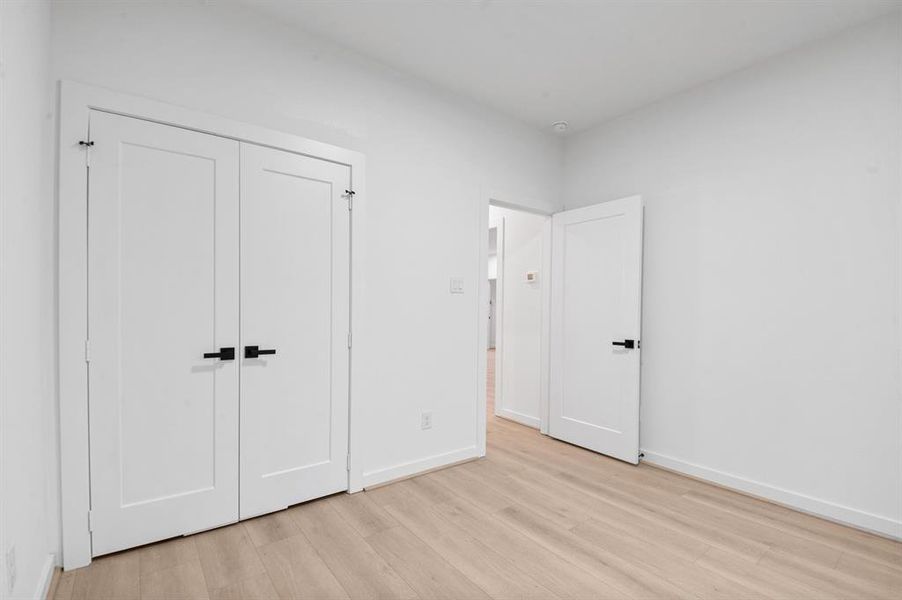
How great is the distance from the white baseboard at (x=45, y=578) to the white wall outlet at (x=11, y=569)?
1.05 feet

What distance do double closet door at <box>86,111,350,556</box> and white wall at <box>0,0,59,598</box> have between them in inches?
6.1

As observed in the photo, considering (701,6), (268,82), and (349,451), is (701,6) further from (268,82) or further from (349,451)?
(349,451)

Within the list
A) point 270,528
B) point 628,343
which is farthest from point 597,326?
point 270,528

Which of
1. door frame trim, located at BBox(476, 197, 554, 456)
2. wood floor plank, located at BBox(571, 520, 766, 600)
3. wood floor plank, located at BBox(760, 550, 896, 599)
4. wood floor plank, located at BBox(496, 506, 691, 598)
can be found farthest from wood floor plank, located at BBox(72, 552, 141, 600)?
wood floor plank, located at BBox(760, 550, 896, 599)

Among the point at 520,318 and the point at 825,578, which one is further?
the point at 520,318

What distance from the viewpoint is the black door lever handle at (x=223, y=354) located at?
226cm

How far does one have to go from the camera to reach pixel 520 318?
4.64 metres

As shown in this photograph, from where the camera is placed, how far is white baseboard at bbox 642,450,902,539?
2371mm

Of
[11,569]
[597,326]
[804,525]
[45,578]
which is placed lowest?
[804,525]

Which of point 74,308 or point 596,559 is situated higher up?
point 74,308

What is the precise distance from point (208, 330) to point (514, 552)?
199cm

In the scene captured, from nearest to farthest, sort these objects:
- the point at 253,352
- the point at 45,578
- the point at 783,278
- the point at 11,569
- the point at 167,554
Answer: the point at 11,569 → the point at 45,578 → the point at 167,554 → the point at 253,352 → the point at 783,278

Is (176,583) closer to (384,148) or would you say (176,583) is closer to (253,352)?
(253,352)

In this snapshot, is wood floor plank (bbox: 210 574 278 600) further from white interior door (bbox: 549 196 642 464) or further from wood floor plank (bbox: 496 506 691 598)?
white interior door (bbox: 549 196 642 464)
